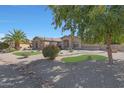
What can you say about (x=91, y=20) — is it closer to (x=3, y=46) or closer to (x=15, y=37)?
(x=15, y=37)

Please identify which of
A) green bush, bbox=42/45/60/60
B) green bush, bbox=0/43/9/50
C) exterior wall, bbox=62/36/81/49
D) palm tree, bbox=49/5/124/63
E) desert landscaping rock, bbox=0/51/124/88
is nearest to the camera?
desert landscaping rock, bbox=0/51/124/88

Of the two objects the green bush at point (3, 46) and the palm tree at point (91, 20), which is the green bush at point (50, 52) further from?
the green bush at point (3, 46)

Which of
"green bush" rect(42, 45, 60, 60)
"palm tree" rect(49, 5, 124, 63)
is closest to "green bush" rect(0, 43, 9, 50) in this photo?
"green bush" rect(42, 45, 60, 60)

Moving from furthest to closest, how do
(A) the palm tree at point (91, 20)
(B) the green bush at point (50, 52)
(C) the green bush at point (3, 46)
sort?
(C) the green bush at point (3, 46), (B) the green bush at point (50, 52), (A) the palm tree at point (91, 20)

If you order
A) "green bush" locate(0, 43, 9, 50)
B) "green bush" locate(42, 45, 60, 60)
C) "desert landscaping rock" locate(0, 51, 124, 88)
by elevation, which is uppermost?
"green bush" locate(0, 43, 9, 50)

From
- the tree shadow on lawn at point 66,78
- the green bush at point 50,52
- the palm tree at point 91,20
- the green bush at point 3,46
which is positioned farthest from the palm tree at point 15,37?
the tree shadow on lawn at point 66,78

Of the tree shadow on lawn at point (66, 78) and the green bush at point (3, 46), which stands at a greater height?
the green bush at point (3, 46)

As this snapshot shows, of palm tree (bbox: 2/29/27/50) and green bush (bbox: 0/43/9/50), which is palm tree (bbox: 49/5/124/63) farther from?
green bush (bbox: 0/43/9/50)
